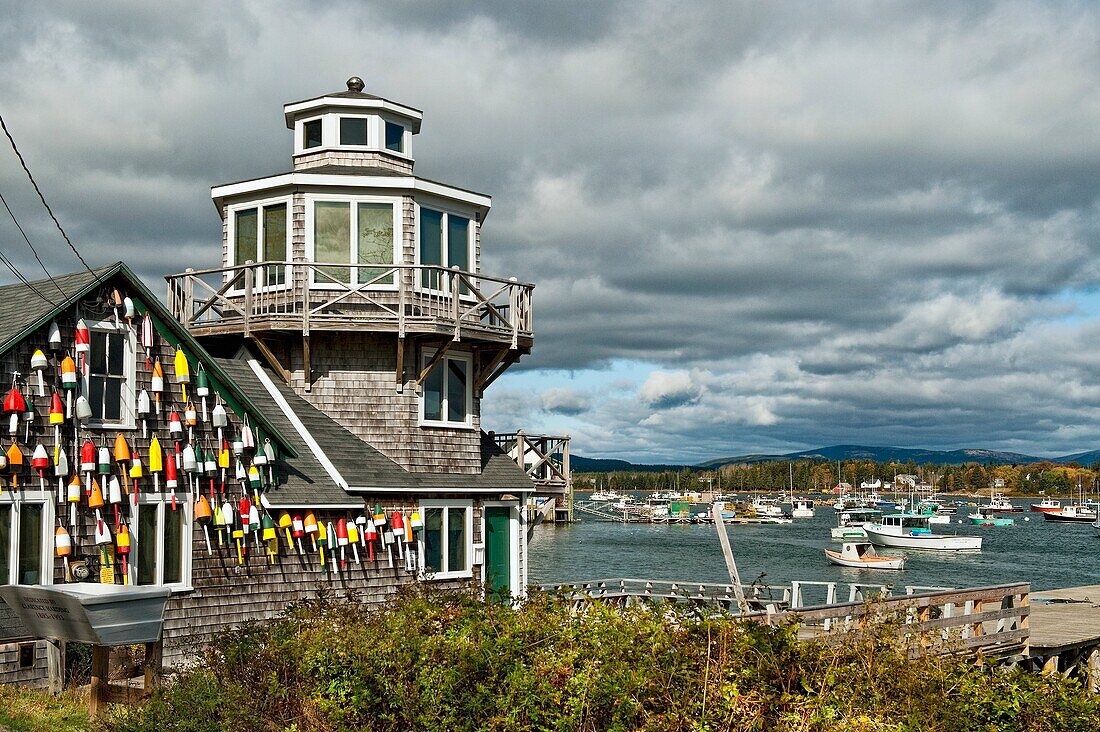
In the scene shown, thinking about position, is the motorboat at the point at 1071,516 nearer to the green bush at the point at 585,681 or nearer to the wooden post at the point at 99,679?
the green bush at the point at 585,681

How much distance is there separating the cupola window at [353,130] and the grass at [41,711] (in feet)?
46.0

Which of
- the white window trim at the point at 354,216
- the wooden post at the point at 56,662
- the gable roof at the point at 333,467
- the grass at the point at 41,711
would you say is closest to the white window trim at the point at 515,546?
the gable roof at the point at 333,467

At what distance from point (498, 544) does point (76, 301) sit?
1050 cm

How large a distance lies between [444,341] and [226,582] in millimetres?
6683

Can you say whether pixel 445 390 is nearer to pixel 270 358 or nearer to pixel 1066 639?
pixel 270 358

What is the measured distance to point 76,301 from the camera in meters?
18.1

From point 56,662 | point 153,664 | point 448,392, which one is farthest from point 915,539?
point 153,664

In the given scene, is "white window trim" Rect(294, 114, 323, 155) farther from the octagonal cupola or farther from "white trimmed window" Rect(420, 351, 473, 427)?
"white trimmed window" Rect(420, 351, 473, 427)

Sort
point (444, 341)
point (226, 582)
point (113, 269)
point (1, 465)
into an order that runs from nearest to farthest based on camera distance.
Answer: point (1, 465), point (113, 269), point (226, 582), point (444, 341)

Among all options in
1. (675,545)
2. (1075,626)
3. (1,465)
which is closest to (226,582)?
(1,465)

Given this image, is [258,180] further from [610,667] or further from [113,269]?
[610,667]

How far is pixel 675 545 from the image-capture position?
96625 millimetres

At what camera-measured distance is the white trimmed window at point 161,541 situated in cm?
1861

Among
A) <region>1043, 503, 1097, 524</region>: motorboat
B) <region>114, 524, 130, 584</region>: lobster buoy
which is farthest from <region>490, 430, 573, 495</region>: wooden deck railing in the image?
<region>1043, 503, 1097, 524</region>: motorboat
